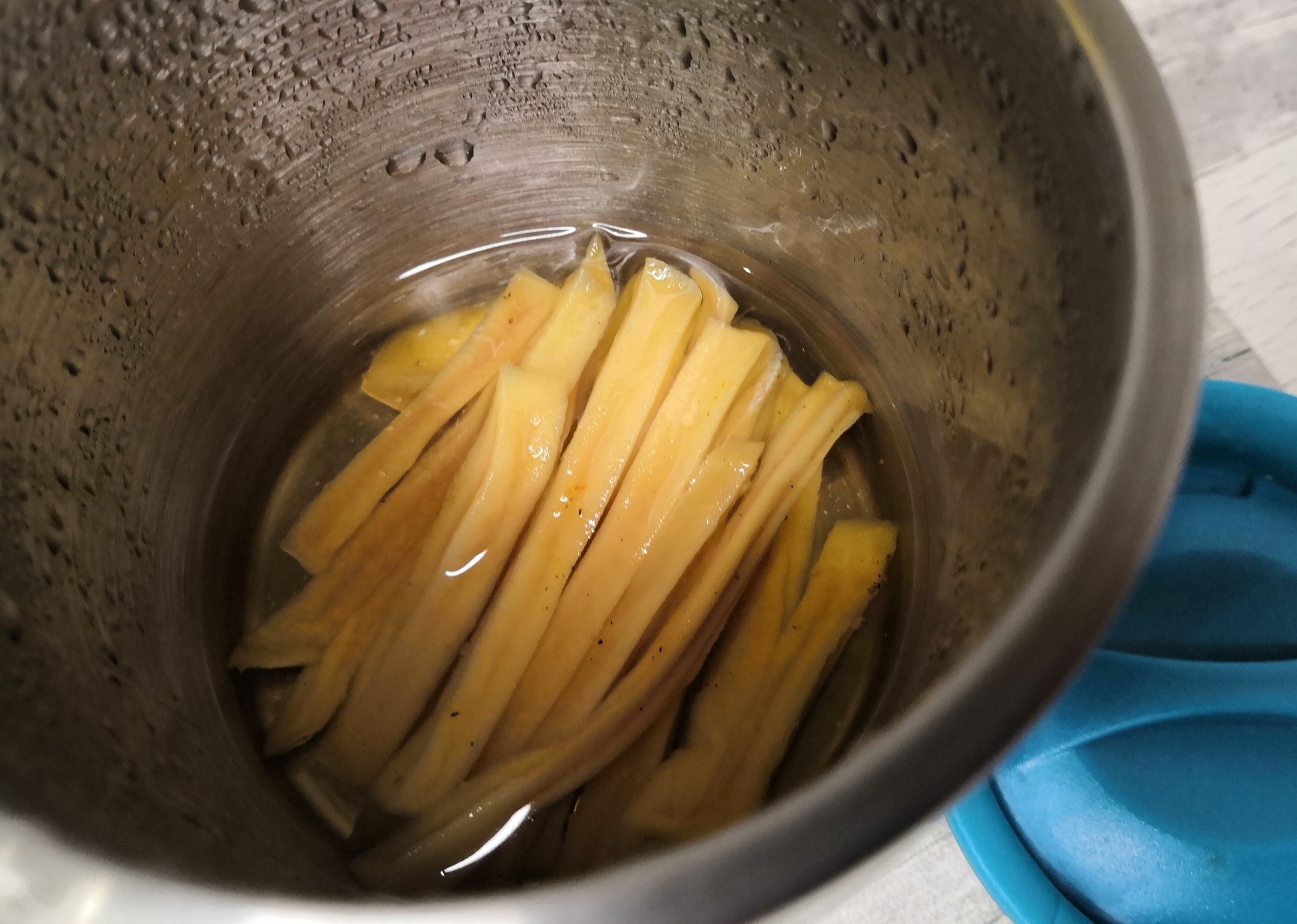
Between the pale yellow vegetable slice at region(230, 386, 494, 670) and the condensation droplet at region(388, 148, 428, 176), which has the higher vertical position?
the condensation droplet at region(388, 148, 428, 176)

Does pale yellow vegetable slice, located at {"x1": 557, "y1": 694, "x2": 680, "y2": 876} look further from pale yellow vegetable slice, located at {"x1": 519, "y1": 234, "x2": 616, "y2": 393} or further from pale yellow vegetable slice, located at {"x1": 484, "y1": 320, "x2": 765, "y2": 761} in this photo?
pale yellow vegetable slice, located at {"x1": 519, "y1": 234, "x2": 616, "y2": 393}

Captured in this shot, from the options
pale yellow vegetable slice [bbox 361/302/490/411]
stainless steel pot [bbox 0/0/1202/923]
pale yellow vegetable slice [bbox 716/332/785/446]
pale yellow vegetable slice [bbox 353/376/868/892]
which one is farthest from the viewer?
pale yellow vegetable slice [bbox 361/302/490/411]

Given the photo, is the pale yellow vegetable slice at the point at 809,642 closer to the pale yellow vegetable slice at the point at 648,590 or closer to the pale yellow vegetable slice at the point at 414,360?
the pale yellow vegetable slice at the point at 648,590

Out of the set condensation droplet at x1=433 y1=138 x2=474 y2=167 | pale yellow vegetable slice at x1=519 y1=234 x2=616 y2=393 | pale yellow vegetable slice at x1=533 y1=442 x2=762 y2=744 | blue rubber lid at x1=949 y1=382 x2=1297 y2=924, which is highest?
condensation droplet at x1=433 y1=138 x2=474 y2=167

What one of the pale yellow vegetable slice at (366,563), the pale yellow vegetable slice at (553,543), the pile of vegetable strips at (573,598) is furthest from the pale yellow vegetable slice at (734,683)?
the pale yellow vegetable slice at (366,563)

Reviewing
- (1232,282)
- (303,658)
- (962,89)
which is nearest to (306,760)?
(303,658)

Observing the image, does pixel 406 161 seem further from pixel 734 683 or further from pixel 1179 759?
pixel 1179 759

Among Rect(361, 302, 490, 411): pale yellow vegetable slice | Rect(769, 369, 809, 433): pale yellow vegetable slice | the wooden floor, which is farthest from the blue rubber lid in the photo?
Rect(361, 302, 490, 411): pale yellow vegetable slice

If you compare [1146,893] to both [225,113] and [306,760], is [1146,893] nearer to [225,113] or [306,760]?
[306,760]
